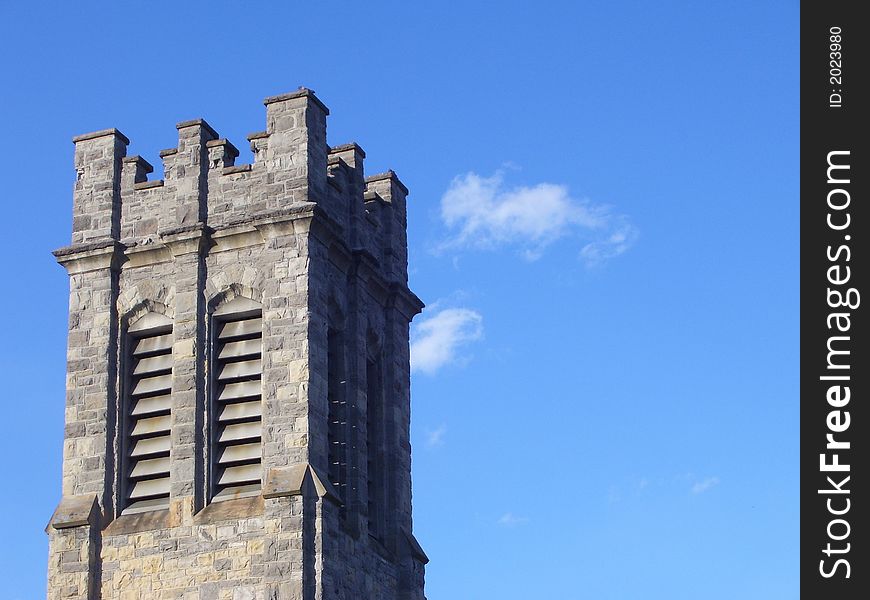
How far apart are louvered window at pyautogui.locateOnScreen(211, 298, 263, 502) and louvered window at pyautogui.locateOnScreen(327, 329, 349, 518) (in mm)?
1312

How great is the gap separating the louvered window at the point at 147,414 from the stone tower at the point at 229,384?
0.03 m

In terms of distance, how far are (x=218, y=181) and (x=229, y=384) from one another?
3457 millimetres

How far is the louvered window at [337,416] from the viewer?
92.5 ft

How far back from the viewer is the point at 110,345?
2877 centimetres

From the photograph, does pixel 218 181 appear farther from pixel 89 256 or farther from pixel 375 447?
pixel 375 447

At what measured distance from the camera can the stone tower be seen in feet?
87.8

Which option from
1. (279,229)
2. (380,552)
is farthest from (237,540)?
(279,229)

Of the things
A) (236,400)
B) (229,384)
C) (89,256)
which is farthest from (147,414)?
(89,256)

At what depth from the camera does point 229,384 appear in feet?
91.9

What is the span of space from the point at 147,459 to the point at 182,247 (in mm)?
3458

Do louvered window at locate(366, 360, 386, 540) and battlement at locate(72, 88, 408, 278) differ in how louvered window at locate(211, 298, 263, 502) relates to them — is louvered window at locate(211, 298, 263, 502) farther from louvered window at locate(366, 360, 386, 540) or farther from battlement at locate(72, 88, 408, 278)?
louvered window at locate(366, 360, 386, 540)

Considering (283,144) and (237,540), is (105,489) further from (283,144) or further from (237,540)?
(283,144)

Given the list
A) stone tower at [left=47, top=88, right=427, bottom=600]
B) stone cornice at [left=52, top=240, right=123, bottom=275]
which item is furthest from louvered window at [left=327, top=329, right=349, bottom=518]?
stone cornice at [left=52, top=240, right=123, bottom=275]

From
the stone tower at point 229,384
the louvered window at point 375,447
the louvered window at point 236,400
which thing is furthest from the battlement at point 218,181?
the louvered window at point 375,447
